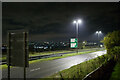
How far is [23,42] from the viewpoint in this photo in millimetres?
3652

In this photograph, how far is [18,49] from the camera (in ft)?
12.3

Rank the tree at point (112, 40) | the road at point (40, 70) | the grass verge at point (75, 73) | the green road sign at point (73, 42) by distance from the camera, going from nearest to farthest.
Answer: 1. the grass verge at point (75, 73)
2. the road at point (40, 70)
3. the tree at point (112, 40)
4. the green road sign at point (73, 42)

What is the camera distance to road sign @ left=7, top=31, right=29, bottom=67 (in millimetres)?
3637

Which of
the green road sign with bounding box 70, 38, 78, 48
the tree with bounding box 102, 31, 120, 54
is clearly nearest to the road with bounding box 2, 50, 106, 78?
the tree with bounding box 102, 31, 120, 54

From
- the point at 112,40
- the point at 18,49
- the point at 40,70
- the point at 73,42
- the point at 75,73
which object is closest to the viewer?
the point at 18,49

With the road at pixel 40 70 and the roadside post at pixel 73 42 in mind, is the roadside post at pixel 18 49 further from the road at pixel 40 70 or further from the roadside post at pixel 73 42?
the roadside post at pixel 73 42

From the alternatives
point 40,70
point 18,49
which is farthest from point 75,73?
point 18,49

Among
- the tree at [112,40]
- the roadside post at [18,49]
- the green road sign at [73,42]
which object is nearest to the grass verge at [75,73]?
the roadside post at [18,49]

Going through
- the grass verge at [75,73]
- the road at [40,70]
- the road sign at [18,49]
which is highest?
the road sign at [18,49]

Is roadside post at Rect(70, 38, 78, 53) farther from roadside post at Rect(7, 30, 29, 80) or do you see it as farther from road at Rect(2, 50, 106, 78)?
roadside post at Rect(7, 30, 29, 80)

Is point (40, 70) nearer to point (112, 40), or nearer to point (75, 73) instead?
point (75, 73)

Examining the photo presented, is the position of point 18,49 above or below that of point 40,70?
above

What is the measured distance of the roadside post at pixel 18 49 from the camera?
11.9 ft

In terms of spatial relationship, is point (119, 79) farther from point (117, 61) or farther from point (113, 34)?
point (113, 34)
